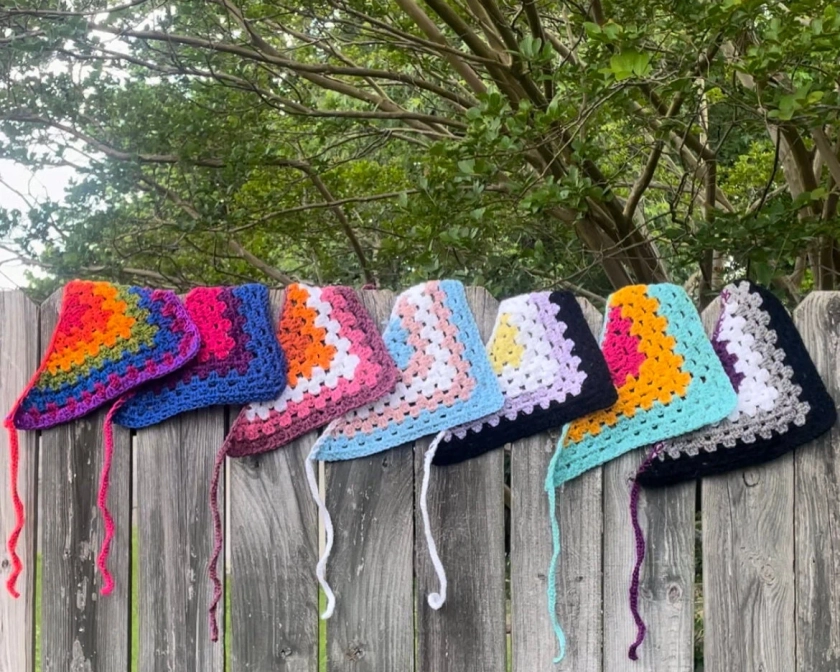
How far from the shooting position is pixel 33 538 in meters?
1.91

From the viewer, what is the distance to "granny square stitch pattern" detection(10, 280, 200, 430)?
177 cm

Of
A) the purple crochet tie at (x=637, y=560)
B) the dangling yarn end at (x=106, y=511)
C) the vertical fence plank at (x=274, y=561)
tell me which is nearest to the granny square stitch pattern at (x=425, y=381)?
the vertical fence plank at (x=274, y=561)

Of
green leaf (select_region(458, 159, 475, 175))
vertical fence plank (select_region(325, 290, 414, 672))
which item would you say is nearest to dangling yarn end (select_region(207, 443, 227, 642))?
vertical fence plank (select_region(325, 290, 414, 672))

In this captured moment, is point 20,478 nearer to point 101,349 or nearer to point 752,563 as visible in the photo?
point 101,349

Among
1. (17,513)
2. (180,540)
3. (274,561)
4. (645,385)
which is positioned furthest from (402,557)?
(17,513)

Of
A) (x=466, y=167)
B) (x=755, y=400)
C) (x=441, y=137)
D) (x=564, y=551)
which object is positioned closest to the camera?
(x=755, y=400)

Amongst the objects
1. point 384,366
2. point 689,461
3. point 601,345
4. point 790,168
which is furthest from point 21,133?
point 790,168

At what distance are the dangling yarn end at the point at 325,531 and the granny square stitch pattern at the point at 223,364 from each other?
18cm

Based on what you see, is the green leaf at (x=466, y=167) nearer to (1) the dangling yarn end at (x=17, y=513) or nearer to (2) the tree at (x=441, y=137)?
(2) the tree at (x=441, y=137)

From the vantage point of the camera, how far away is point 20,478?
74.7 inches

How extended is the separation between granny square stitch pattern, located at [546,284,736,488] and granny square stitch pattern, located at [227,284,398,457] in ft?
1.45

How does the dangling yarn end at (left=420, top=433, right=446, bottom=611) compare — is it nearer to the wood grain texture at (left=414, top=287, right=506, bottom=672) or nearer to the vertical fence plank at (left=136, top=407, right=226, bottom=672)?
the wood grain texture at (left=414, top=287, right=506, bottom=672)

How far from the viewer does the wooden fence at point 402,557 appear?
5.82ft

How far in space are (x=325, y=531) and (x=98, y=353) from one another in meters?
0.63
